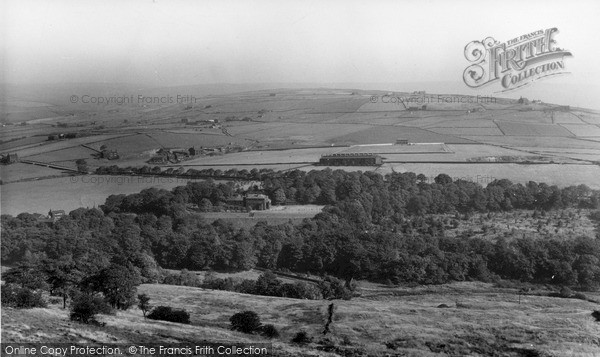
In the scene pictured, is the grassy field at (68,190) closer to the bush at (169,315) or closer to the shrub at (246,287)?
the shrub at (246,287)

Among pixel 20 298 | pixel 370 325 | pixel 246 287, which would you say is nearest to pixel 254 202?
pixel 246 287

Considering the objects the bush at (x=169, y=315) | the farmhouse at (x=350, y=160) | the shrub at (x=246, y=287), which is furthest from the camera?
the farmhouse at (x=350, y=160)

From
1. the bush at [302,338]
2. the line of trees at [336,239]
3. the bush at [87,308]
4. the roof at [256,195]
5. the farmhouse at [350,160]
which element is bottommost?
the bush at [302,338]

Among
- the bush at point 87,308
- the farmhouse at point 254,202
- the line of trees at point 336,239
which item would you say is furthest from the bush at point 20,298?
the farmhouse at point 254,202

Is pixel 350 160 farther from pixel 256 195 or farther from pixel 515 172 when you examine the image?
pixel 515 172

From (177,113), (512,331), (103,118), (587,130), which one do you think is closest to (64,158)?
(103,118)

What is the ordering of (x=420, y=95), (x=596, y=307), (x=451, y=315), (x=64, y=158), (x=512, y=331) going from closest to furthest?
(x=512, y=331)
(x=451, y=315)
(x=596, y=307)
(x=64, y=158)
(x=420, y=95)

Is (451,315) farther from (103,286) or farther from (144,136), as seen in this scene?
(144,136)
